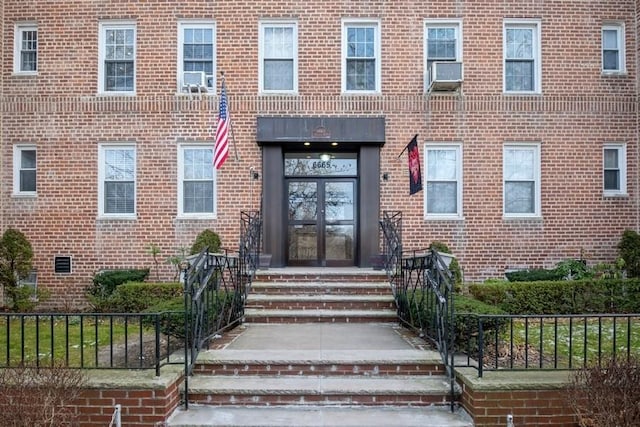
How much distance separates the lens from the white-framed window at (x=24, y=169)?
11.6m

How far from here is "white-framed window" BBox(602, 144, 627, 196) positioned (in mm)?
11604

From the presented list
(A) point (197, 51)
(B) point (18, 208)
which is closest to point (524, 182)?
(A) point (197, 51)

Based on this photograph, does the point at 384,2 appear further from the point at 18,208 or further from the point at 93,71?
the point at 18,208

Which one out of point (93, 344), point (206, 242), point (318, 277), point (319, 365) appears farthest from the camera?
point (206, 242)

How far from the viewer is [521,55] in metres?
11.7

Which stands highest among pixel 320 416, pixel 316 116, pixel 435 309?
pixel 316 116

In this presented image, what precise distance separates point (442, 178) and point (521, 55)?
3462 millimetres

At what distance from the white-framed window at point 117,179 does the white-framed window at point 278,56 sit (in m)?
3.55

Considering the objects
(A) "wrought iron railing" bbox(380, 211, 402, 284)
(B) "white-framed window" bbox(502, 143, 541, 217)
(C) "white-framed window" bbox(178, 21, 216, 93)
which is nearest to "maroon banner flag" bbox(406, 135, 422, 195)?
(A) "wrought iron railing" bbox(380, 211, 402, 284)

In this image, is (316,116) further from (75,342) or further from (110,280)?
(75,342)

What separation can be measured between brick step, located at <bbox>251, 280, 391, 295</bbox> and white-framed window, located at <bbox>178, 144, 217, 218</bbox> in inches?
122

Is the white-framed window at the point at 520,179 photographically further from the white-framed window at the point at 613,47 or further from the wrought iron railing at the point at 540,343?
the wrought iron railing at the point at 540,343

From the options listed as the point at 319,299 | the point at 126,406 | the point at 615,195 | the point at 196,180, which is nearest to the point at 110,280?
the point at 196,180

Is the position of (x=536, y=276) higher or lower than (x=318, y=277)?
lower
